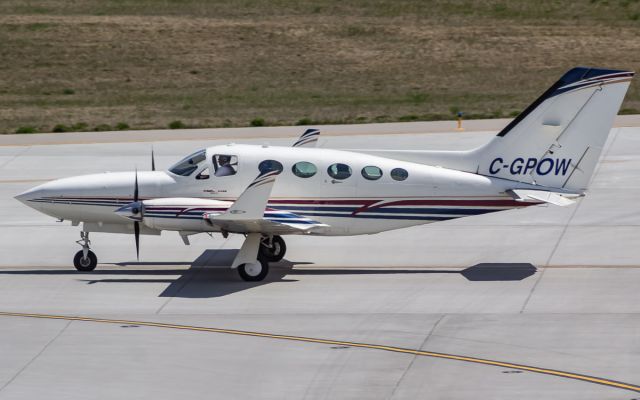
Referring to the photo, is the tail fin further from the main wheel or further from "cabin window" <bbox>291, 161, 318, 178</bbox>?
the main wheel

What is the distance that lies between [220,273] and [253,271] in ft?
3.97

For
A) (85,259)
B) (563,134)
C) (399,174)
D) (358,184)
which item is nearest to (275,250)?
(358,184)

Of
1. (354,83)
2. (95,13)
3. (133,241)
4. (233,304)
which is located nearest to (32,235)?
(133,241)

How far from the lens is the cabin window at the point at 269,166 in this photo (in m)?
24.2

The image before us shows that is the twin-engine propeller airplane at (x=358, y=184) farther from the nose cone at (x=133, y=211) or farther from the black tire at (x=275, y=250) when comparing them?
the black tire at (x=275, y=250)

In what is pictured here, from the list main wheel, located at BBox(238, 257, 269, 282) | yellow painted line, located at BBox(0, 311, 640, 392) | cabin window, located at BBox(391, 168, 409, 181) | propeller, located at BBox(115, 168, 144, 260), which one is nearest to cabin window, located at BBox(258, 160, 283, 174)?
main wheel, located at BBox(238, 257, 269, 282)

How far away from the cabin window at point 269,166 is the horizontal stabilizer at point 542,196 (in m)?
4.97

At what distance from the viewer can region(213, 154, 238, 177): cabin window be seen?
2422 centimetres

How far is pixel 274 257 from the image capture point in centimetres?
2530

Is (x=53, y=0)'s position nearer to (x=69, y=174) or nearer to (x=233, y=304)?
(x=69, y=174)

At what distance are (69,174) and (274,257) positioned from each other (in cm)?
1177

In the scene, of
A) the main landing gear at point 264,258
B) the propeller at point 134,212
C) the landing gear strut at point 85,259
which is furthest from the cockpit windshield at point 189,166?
the landing gear strut at point 85,259

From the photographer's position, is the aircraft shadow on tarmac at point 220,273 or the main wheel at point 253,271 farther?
the main wheel at point 253,271

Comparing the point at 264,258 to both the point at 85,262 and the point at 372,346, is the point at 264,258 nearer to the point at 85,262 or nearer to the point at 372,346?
the point at 85,262
